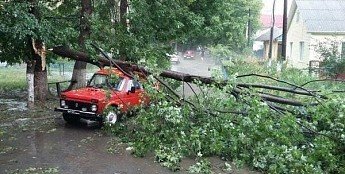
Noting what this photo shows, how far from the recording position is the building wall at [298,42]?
30181 millimetres

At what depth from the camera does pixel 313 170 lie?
534 cm

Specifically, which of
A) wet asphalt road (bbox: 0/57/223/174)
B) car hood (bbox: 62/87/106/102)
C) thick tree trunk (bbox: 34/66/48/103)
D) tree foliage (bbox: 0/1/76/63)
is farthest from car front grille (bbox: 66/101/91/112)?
thick tree trunk (bbox: 34/66/48/103)

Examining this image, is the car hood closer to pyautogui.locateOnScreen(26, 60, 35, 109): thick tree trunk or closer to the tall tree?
the tall tree

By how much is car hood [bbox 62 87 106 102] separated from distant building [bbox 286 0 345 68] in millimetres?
18370

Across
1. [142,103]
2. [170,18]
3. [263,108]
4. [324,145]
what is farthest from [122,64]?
[170,18]

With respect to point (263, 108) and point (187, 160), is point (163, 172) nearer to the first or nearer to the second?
point (187, 160)

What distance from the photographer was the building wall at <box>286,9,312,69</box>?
3018cm

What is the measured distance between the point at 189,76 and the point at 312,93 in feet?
7.92

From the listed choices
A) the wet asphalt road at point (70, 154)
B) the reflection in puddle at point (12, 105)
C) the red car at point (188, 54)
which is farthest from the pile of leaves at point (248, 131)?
the red car at point (188, 54)

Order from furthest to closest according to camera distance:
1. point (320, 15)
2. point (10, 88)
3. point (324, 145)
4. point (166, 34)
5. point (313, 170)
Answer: point (320, 15) → point (10, 88) → point (166, 34) → point (324, 145) → point (313, 170)

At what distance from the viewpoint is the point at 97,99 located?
38.5ft

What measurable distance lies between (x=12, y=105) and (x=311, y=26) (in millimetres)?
20977

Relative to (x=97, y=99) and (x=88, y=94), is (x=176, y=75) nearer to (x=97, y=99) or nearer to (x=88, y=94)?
(x=97, y=99)

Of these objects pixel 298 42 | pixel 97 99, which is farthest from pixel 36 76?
pixel 298 42
